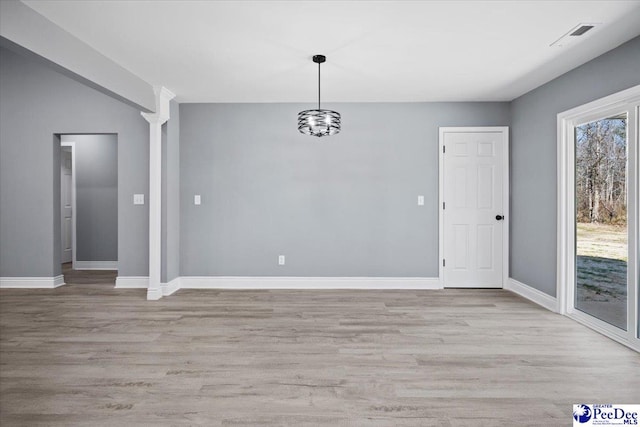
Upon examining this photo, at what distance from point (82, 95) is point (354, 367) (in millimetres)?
5180

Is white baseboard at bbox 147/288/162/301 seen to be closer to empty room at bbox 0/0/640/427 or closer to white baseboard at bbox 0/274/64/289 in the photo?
empty room at bbox 0/0/640/427

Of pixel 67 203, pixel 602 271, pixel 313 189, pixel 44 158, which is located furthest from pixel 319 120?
pixel 67 203

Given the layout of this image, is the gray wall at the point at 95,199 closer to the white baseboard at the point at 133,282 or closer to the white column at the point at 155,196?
the white baseboard at the point at 133,282

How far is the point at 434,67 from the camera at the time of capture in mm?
3791

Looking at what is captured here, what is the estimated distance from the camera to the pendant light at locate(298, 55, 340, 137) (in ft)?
11.5

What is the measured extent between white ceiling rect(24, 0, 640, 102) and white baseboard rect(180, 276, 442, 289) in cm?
255

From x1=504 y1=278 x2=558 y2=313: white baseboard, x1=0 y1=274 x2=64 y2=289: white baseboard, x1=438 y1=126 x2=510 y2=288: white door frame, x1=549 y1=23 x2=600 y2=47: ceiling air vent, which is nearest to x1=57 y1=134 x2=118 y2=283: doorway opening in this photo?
x1=0 y1=274 x2=64 y2=289: white baseboard

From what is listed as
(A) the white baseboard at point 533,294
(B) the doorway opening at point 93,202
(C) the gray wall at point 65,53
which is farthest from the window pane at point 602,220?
(B) the doorway opening at point 93,202

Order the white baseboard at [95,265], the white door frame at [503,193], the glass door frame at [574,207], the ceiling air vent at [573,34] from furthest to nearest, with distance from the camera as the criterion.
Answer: the white baseboard at [95,265]
the white door frame at [503,193]
the glass door frame at [574,207]
the ceiling air vent at [573,34]

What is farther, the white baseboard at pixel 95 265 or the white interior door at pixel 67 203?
the white interior door at pixel 67 203

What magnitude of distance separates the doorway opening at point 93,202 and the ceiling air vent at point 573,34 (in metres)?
6.87

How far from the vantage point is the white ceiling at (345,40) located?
2.61 metres

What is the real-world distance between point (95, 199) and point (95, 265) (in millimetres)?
1212

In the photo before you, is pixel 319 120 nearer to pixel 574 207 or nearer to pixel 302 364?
pixel 302 364
